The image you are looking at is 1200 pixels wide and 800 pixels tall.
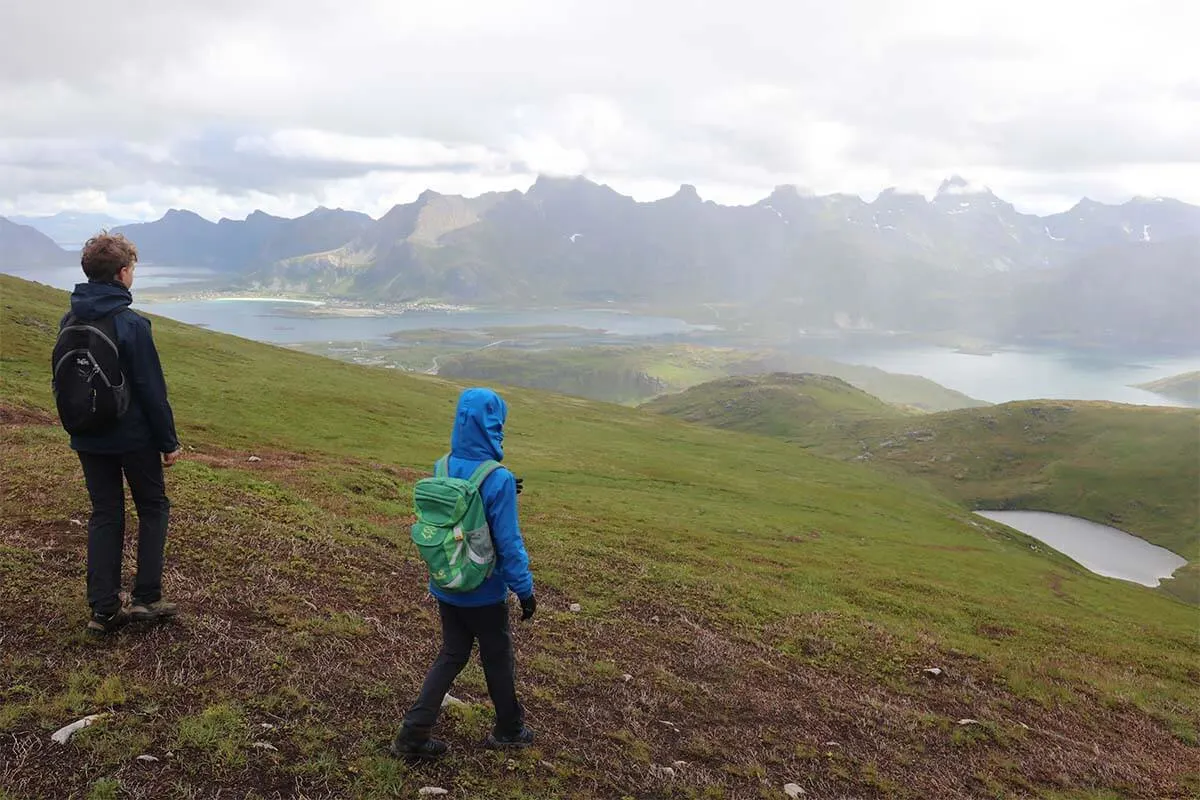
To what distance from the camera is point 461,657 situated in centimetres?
888

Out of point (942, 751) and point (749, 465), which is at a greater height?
point (942, 751)

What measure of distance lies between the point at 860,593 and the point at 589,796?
76.4 ft

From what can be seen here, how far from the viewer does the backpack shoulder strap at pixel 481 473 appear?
27.1 feet

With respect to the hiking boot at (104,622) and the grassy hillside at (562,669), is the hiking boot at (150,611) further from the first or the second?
the grassy hillside at (562,669)

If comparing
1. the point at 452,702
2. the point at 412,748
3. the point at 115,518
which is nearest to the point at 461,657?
the point at 412,748

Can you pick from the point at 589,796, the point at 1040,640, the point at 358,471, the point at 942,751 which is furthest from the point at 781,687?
the point at 358,471

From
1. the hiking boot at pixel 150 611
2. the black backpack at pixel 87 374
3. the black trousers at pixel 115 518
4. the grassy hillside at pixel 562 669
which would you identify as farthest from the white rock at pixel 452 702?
the black backpack at pixel 87 374

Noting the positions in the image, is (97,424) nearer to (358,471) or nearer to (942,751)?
(942,751)

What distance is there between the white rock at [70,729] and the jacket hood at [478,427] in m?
5.41

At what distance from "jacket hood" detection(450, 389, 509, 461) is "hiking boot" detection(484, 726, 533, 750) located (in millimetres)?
4139

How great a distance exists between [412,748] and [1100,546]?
515 ft

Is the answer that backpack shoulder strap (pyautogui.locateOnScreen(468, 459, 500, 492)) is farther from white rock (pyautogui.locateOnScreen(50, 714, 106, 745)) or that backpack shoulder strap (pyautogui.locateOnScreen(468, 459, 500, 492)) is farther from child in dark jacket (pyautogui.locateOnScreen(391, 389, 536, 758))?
white rock (pyautogui.locateOnScreen(50, 714, 106, 745))

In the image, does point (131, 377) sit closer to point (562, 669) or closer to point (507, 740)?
point (507, 740)

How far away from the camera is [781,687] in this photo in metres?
15.4
